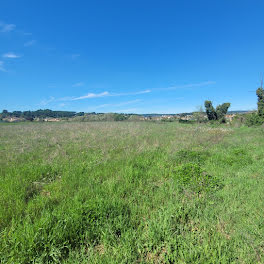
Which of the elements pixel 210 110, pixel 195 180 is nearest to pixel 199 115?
pixel 210 110

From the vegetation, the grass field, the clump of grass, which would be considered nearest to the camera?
the grass field

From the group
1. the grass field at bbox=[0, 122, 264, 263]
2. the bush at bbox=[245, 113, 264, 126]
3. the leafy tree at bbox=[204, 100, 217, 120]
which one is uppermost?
the leafy tree at bbox=[204, 100, 217, 120]

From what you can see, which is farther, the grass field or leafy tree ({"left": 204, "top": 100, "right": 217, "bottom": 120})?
leafy tree ({"left": 204, "top": 100, "right": 217, "bottom": 120})

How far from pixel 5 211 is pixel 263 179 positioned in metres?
6.61

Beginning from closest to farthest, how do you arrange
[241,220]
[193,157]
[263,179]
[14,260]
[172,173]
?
1. [14,260]
2. [241,220]
3. [263,179]
4. [172,173]
5. [193,157]

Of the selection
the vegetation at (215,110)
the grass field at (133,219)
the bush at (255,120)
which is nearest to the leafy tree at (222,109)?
the vegetation at (215,110)

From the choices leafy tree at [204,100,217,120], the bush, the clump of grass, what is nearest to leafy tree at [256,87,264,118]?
the bush

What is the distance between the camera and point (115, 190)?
344 cm

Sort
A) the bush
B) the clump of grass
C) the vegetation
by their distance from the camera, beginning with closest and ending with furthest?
the clump of grass → the bush → the vegetation

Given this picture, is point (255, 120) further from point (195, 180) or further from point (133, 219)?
point (133, 219)

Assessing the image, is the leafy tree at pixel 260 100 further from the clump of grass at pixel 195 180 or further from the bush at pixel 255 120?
the clump of grass at pixel 195 180

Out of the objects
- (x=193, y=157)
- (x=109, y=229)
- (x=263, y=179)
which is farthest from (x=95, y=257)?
(x=193, y=157)

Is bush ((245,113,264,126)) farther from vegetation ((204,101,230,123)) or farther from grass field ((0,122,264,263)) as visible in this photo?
grass field ((0,122,264,263))

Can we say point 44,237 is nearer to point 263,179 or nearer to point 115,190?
point 115,190
